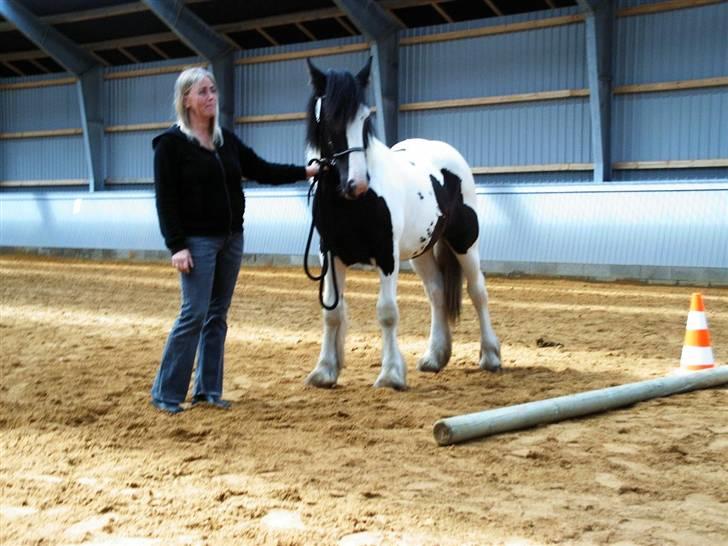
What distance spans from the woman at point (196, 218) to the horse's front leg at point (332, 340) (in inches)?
29.4

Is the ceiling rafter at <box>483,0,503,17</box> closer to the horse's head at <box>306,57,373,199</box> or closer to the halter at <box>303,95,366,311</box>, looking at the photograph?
the halter at <box>303,95,366,311</box>

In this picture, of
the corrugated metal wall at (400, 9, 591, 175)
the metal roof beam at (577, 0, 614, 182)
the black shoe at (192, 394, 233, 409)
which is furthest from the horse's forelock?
the corrugated metal wall at (400, 9, 591, 175)

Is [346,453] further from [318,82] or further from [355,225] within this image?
[318,82]

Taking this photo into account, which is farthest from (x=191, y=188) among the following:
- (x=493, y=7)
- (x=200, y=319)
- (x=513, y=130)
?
(x=493, y=7)

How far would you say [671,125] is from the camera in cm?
1463

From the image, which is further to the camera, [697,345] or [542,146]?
[542,146]

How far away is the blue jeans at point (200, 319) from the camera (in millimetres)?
4680

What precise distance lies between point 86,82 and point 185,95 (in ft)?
62.0

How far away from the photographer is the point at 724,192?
12461 mm

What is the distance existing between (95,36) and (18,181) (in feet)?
15.8

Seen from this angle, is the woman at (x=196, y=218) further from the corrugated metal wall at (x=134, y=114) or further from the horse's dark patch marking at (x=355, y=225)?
the corrugated metal wall at (x=134, y=114)

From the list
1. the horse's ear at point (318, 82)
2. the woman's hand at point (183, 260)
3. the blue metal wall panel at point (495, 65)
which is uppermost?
the blue metal wall panel at point (495, 65)

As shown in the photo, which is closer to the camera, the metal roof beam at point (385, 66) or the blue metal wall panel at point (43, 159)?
the metal roof beam at point (385, 66)

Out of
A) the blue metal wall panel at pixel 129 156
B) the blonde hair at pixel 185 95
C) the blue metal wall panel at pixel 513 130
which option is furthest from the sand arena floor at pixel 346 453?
the blue metal wall panel at pixel 129 156
